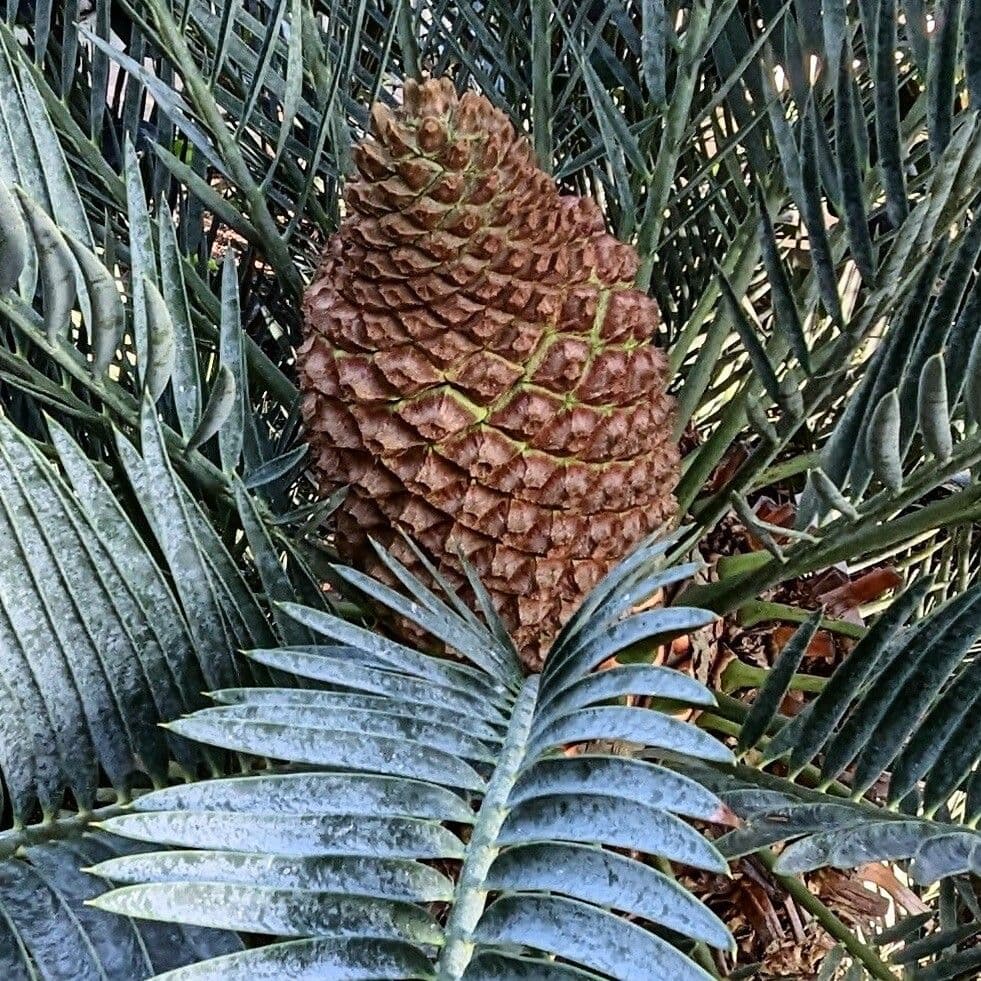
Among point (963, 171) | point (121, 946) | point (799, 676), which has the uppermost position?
point (963, 171)

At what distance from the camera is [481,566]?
1.44 feet

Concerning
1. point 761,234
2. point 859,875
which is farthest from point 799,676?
point 761,234

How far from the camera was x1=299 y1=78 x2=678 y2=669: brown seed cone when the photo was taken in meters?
0.39

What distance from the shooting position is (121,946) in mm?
287

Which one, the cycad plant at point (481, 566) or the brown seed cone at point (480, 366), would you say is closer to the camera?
the cycad plant at point (481, 566)

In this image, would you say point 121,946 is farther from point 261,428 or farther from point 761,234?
point 261,428

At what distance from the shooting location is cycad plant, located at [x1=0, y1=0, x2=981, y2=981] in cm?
26

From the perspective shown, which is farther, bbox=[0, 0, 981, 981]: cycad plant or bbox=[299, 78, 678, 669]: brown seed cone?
bbox=[299, 78, 678, 669]: brown seed cone

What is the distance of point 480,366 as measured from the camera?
407mm

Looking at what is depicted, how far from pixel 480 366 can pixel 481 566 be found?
9cm

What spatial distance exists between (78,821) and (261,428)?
35cm

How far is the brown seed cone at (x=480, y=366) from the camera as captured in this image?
39cm

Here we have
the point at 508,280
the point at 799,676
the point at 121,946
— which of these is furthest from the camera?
the point at 799,676

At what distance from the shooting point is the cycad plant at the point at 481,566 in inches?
10.1
